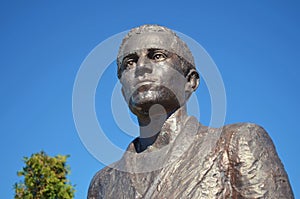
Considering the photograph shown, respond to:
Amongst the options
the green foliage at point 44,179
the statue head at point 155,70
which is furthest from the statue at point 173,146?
the green foliage at point 44,179

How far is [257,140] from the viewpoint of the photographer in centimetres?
479

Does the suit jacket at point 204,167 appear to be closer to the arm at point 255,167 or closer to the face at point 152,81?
the arm at point 255,167

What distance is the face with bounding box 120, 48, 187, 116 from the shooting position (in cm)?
523

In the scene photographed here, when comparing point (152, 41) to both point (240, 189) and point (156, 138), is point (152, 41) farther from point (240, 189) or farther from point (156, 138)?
point (240, 189)

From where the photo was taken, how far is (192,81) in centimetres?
562

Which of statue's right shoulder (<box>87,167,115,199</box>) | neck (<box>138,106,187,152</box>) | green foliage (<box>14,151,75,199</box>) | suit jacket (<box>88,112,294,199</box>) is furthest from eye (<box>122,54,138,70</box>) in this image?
green foliage (<box>14,151,75,199</box>)

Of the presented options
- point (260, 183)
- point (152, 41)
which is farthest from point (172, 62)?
point (260, 183)

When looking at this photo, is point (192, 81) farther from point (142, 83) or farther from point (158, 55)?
point (142, 83)

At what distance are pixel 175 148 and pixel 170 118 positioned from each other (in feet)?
1.14

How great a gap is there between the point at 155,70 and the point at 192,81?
0.50 meters

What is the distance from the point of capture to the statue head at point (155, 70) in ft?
17.2

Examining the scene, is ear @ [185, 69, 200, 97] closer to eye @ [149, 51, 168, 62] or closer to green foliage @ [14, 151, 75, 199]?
eye @ [149, 51, 168, 62]

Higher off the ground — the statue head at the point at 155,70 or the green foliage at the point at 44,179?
the green foliage at the point at 44,179

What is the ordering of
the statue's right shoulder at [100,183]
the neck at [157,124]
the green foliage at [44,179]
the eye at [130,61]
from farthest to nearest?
the green foliage at [44,179]
the statue's right shoulder at [100,183]
the eye at [130,61]
the neck at [157,124]
